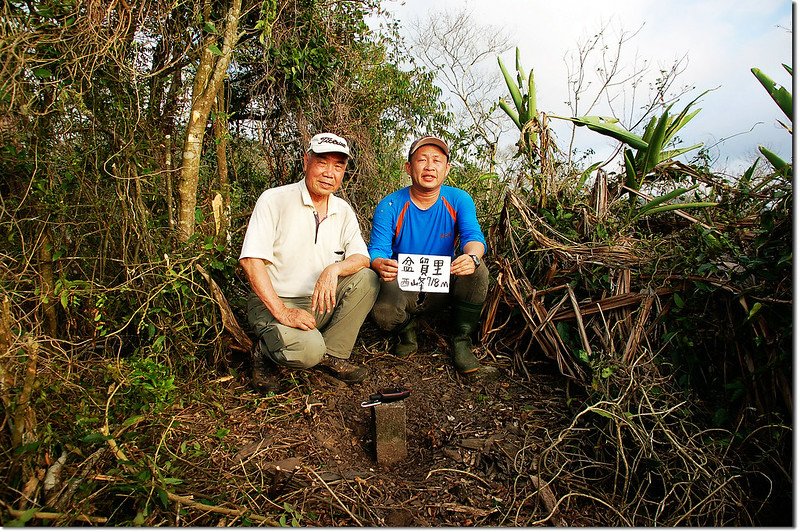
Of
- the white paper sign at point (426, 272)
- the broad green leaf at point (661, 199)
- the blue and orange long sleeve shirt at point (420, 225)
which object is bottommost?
the white paper sign at point (426, 272)

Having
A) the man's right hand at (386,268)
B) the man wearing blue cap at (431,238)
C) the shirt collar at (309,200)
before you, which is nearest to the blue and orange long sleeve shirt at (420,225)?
the man wearing blue cap at (431,238)

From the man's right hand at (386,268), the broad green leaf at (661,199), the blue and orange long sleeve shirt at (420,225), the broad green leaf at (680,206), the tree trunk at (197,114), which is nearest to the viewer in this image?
the man's right hand at (386,268)

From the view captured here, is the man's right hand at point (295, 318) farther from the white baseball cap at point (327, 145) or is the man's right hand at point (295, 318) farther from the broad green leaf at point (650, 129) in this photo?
the broad green leaf at point (650, 129)

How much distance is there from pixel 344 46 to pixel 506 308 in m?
2.79

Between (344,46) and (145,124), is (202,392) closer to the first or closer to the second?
(145,124)

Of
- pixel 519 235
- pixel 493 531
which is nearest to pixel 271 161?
pixel 519 235

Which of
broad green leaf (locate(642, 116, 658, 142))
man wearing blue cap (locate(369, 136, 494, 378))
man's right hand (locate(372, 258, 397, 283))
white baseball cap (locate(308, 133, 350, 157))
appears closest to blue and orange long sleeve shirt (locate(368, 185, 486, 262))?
man wearing blue cap (locate(369, 136, 494, 378))

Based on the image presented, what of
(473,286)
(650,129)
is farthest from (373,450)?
(650,129)

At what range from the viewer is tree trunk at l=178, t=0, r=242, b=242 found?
3.17 meters

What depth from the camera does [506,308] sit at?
11.5 ft

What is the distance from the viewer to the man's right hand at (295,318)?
280cm

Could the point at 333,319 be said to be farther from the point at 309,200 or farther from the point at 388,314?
the point at 309,200

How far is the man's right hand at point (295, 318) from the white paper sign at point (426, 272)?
58 cm

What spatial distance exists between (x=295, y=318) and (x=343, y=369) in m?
0.48
